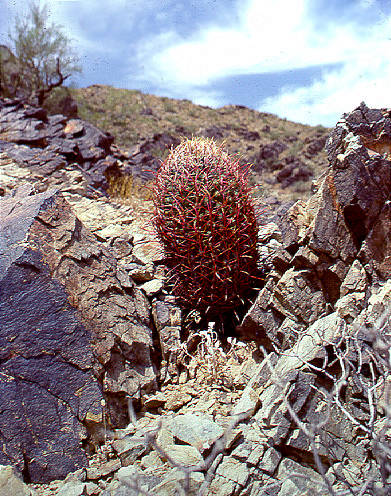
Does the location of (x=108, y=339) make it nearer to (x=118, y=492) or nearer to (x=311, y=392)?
(x=118, y=492)

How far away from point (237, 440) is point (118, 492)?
0.76 metres

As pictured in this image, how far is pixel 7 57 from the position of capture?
19.9 meters

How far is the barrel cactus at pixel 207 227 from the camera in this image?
368 cm

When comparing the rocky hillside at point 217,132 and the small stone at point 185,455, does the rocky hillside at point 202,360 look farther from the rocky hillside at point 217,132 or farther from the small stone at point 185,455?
the rocky hillside at point 217,132

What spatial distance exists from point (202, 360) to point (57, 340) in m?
1.32

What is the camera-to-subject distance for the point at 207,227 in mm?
3666

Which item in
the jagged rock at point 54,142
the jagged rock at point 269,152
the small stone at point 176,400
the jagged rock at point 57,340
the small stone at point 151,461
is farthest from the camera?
the jagged rock at point 269,152

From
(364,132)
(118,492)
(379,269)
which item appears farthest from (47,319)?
(364,132)

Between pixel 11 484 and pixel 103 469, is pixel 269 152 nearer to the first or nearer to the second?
pixel 103 469

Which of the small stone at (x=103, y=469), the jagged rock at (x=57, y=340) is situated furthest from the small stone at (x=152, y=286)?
the small stone at (x=103, y=469)

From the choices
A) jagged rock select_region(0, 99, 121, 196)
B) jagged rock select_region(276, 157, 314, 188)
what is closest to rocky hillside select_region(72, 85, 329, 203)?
jagged rock select_region(276, 157, 314, 188)

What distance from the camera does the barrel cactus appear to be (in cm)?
368

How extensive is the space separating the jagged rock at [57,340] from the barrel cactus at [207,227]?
0.65 meters

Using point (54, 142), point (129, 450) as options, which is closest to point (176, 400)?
point (129, 450)
